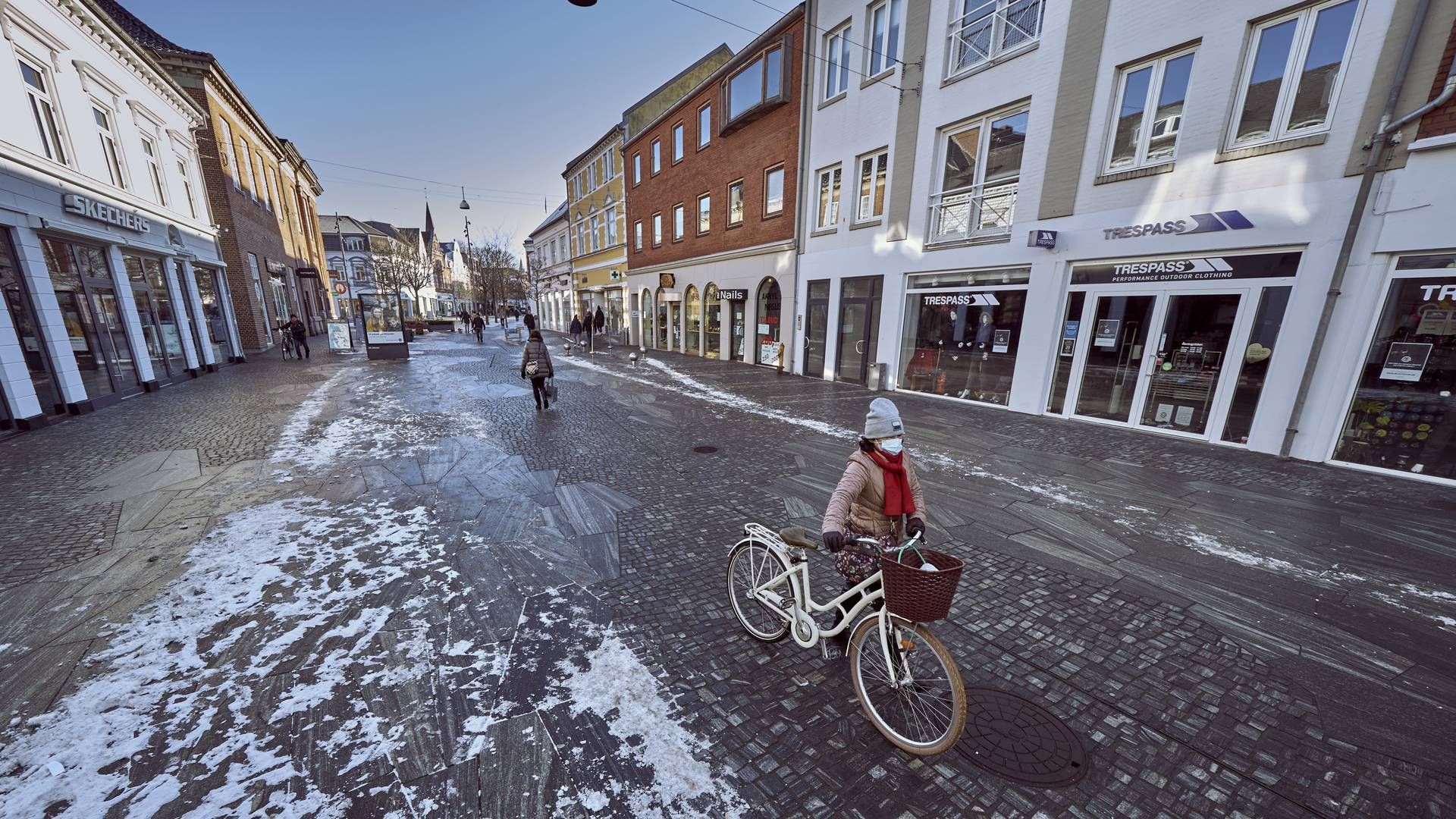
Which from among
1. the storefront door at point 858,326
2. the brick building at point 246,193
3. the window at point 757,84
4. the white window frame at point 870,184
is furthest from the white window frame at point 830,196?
the brick building at point 246,193

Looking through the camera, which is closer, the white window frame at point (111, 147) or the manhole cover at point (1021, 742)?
the manhole cover at point (1021, 742)

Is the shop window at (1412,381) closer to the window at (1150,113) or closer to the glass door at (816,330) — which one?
Result: the window at (1150,113)

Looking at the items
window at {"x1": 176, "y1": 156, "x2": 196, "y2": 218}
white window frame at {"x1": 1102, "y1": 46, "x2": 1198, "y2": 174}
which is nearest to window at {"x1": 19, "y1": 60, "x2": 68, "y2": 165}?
window at {"x1": 176, "y1": 156, "x2": 196, "y2": 218}

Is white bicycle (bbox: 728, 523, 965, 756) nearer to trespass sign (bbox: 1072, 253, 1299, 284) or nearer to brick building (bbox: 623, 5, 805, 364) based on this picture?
trespass sign (bbox: 1072, 253, 1299, 284)

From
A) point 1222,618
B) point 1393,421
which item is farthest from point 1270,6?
point 1222,618

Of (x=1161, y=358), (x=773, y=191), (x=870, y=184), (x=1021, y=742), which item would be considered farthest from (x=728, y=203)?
(x=1021, y=742)

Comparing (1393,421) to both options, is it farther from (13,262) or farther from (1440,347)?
(13,262)

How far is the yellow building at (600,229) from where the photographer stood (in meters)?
28.2

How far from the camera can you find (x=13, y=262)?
8438 millimetres

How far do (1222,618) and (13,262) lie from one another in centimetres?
1702

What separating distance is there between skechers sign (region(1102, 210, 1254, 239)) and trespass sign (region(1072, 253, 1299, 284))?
1.36 feet

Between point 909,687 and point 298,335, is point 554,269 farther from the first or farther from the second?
point 909,687

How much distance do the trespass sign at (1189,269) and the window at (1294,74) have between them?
1.61 meters

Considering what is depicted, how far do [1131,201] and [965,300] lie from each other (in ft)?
10.4
